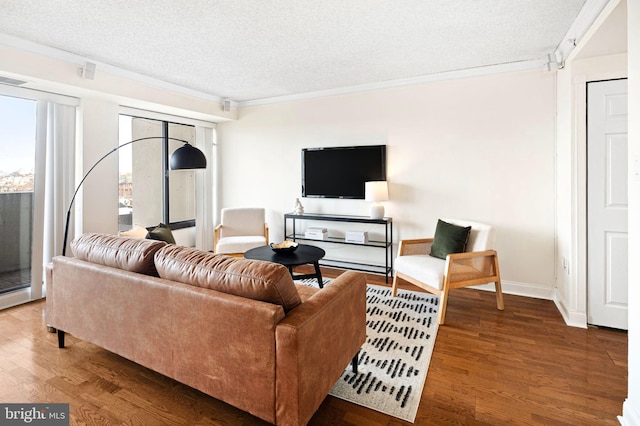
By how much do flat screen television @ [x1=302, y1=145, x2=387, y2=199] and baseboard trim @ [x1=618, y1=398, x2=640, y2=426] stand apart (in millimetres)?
3046

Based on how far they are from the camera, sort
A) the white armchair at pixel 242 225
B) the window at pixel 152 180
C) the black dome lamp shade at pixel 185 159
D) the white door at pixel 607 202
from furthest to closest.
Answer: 1. the white armchair at pixel 242 225
2. the window at pixel 152 180
3. the black dome lamp shade at pixel 185 159
4. the white door at pixel 607 202

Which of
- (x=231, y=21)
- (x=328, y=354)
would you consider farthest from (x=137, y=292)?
(x=231, y=21)

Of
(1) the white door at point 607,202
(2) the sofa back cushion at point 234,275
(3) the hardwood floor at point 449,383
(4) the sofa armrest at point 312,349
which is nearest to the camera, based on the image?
(4) the sofa armrest at point 312,349

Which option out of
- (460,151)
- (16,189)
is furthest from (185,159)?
(460,151)

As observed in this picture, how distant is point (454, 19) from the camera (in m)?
2.59

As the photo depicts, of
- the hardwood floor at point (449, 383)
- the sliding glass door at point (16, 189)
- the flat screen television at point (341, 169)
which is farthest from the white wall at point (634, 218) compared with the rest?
the sliding glass door at point (16, 189)

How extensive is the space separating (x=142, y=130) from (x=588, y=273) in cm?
554

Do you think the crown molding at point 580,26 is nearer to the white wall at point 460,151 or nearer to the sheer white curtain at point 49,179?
the white wall at point 460,151

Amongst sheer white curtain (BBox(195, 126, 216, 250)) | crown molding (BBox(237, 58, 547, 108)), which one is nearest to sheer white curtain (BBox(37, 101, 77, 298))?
sheer white curtain (BBox(195, 126, 216, 250))

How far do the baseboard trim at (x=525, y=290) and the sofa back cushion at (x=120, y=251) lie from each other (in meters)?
3.50

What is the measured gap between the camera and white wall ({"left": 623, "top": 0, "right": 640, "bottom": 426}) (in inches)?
62.9

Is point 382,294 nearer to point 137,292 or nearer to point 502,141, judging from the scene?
point 502,141

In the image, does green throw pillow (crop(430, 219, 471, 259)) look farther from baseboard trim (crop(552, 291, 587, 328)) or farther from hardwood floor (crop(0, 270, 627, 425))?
baseboard trim (crop(552, 291, 587, 328))

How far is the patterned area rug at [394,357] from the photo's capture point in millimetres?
1873
